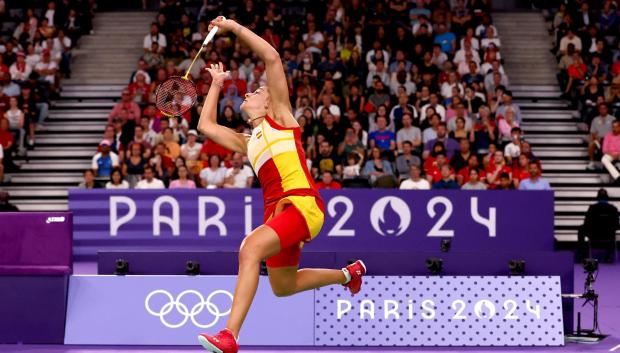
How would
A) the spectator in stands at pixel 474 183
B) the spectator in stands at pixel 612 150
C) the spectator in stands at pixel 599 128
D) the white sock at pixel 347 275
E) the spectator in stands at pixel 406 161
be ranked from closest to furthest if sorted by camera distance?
the white sock at pixel 347 275
the spectator in stands at pixel 474 183
the spectator in stands at pixel 406 161
the spectator in stands at pixel 612 150
the spectator in stands at pixel 599 128

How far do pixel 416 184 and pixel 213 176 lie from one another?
10.5ft

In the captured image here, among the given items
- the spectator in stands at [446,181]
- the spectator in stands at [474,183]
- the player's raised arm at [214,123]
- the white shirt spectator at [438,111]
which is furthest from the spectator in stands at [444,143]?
the player's raised arm at [214,123]

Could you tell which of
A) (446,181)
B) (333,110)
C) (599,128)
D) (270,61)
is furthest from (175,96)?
(599,128)

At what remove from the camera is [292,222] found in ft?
22.9

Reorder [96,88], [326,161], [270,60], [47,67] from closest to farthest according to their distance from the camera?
[270,60], [326,161], [47,67], [96,88]

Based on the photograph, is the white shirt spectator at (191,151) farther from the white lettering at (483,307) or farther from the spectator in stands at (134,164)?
the white lettering at (483,307)

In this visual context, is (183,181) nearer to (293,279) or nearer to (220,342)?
(293,279)

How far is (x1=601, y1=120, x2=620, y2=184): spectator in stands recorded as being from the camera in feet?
58.2

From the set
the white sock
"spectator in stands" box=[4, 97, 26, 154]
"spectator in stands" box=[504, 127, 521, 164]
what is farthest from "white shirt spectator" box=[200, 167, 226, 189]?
the white sock

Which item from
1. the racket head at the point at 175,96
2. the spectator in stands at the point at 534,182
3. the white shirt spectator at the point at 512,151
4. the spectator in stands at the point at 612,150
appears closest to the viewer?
the racket head at the point at 175,96

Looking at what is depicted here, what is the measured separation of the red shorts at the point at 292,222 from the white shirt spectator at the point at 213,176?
9057 mm

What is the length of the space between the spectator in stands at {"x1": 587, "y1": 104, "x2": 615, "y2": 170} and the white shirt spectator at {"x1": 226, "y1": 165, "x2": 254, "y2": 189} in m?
6.31

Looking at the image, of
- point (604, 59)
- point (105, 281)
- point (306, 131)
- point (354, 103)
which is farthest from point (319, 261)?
point (604, 59)

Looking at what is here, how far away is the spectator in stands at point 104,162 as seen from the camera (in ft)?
57.1
